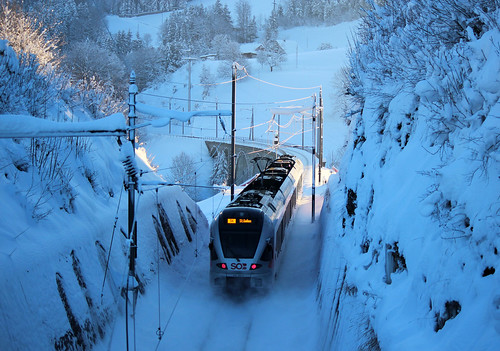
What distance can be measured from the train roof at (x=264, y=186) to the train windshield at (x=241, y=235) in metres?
0.51

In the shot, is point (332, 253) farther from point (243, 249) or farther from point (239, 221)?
point (239, 221)

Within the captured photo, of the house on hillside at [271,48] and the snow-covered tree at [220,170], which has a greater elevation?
the house on hillside at [271,48]

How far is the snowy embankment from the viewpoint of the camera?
512 cm

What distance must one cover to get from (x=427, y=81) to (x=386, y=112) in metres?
3.29

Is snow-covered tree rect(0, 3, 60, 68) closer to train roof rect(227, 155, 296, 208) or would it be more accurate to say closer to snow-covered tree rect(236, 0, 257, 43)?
train roof rect(227, 155, 296, 208)

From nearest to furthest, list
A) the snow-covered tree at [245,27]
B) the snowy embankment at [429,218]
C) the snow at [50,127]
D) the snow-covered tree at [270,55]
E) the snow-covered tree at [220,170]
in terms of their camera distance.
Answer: the snowy embankment at [429,218] < the snow at [50,127] < the snow-covered tree at [220,170] < the snow-covered tree at [270,55] < the snow-covered tree at [245,27]

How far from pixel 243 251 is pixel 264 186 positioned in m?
4.74

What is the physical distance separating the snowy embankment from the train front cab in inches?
123

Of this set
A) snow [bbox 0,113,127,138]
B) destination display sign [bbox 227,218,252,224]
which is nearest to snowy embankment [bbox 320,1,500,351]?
destination display sign [bbox 227,218,252,224]

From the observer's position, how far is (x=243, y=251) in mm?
13836

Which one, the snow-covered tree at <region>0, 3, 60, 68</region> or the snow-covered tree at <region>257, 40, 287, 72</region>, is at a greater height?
the snow-covered tree at <region>0, 3, 60, 68</region>

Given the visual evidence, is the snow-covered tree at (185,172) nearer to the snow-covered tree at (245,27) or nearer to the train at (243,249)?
the train at (243,249)

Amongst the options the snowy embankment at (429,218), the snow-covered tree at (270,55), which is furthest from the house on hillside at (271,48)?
the snowy embankment at (429,218)

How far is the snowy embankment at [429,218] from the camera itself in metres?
5.12
